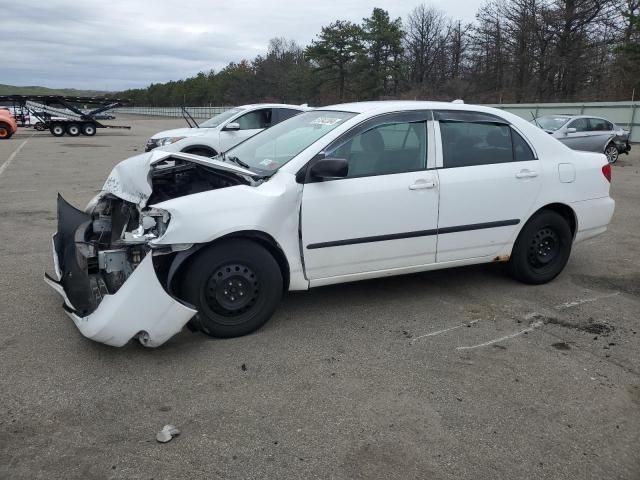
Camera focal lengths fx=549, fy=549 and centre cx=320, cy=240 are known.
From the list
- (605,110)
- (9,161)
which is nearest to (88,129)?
(9,161)

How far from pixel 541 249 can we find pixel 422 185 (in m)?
1.54

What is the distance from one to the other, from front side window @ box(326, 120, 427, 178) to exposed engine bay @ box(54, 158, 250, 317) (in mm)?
828

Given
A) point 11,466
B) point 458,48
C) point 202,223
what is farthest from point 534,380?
point 458,48

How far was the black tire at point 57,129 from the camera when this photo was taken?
1133 inches

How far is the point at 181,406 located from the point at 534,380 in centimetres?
216

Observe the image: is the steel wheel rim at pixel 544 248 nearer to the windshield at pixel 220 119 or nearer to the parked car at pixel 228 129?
the parked car at pixel 228 129

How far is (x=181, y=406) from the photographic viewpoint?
311 cm

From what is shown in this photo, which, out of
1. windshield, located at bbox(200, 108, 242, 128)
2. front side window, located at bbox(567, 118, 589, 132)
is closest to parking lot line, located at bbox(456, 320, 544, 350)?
windshield, located at bbox(200, 108, 242, 128)

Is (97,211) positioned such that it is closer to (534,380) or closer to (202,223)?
(202,223)

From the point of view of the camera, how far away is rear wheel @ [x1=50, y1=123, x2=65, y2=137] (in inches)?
1135

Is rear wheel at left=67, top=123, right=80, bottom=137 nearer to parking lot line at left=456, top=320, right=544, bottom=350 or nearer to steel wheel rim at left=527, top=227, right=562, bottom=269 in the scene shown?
steel wheel rim at left=527, top=227, right=562, bottom=269

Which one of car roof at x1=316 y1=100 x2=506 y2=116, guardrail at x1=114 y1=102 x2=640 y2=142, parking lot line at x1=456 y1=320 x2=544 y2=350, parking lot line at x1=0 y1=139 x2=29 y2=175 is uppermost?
guardrail at x1=114 y1=102 x2=640 y2=142

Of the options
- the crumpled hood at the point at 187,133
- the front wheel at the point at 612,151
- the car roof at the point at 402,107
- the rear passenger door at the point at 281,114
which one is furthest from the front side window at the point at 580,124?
the car roof at the point at 402,107

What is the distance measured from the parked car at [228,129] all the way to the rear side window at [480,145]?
22.5 feet
